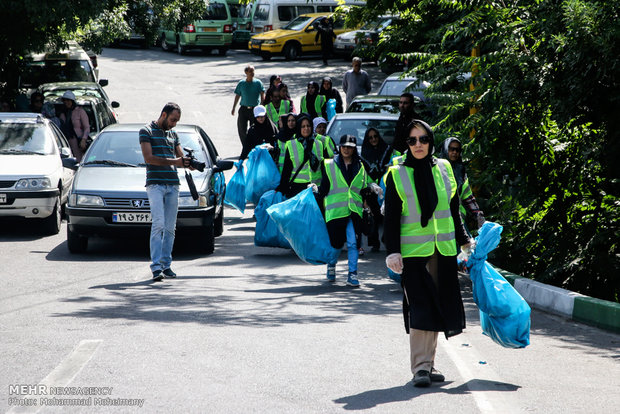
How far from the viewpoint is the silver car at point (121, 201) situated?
11.9 metres

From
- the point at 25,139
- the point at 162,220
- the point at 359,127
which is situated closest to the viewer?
the point at 162,220

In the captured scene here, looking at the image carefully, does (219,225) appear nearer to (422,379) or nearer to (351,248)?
(351,248)

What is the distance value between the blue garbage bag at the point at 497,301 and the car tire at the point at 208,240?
19.1 feet

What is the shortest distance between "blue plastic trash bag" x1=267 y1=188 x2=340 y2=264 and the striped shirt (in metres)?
1.24

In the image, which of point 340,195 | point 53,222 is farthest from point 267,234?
point 53,222

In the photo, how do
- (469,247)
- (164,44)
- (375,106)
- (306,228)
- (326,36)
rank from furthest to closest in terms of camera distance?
(164,44) → (326,36) → (375,106) → (306,228) → (469,247)

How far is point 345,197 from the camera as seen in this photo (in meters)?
10.5

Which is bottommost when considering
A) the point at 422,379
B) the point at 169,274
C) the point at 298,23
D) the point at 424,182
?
the point at 169,274

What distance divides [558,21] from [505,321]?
439cm

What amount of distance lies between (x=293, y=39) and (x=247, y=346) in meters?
32.1
